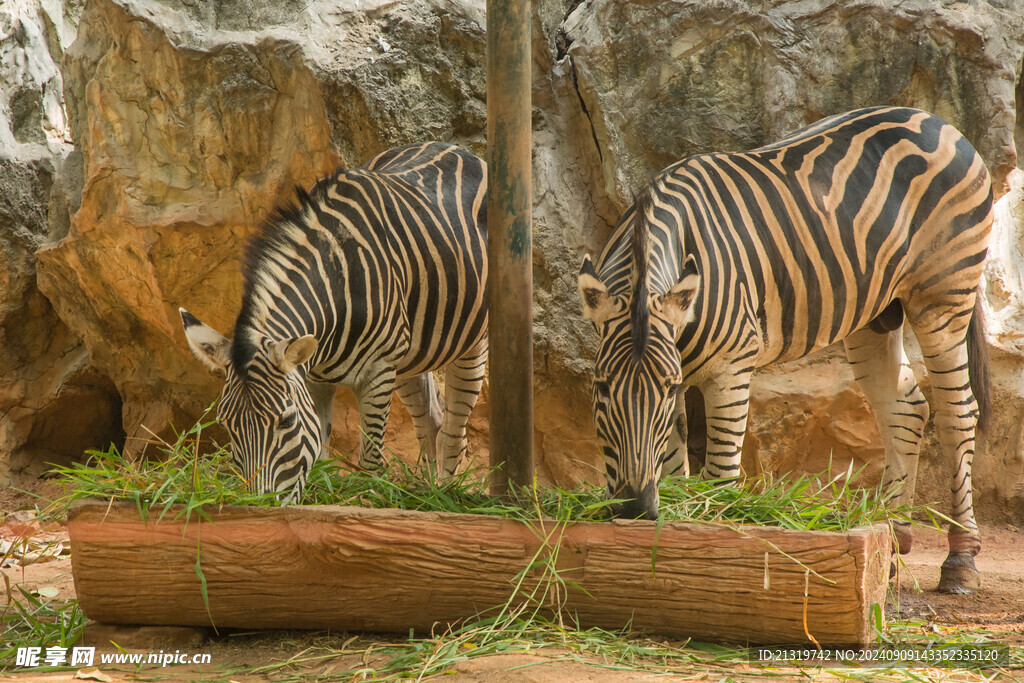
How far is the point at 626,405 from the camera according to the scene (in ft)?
12.3

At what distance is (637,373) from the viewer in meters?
3.77

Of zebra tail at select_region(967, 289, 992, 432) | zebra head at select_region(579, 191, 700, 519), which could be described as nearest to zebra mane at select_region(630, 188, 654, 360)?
zebra head at select_region(579, 191, 700, 519)

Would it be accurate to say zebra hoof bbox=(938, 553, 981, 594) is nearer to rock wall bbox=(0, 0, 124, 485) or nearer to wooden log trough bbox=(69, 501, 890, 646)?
wooden log trough bbox=(69, 501, 890, 646)

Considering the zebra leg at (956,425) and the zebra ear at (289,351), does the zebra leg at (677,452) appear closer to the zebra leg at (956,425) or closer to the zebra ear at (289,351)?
the zebra leg at (956,425)

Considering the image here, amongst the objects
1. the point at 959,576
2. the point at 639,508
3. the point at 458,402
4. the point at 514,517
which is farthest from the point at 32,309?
the point at 959,576

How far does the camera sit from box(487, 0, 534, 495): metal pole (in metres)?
4.11

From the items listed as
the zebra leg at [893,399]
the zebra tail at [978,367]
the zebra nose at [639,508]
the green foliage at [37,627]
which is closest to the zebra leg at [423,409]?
the green foliage at [37,627]

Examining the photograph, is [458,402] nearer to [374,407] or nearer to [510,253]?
[374,407]

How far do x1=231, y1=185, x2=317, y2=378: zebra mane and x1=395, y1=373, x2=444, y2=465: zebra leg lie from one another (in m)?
1.72

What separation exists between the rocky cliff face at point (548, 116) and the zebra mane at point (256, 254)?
1995mm

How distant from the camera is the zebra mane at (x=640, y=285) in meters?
3.78

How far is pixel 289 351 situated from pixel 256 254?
79 cm

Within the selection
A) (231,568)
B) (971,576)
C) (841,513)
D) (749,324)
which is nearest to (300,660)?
(231,568)

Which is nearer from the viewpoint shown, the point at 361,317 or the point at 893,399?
the point at 361,317
